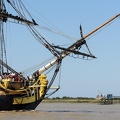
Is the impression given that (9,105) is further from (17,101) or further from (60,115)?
(60,115)

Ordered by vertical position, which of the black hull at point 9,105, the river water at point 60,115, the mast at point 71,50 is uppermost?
the mast at point 71,50

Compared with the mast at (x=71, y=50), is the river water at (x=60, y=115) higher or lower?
lower

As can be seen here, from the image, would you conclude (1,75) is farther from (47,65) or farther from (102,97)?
(102,97)

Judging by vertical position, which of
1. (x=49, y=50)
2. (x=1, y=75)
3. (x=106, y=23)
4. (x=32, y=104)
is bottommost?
(x=32, y=104)

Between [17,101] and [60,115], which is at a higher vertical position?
[17,101]

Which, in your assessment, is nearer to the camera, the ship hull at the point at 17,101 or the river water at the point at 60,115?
the river water at the point at 60,115

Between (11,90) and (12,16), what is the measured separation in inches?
384

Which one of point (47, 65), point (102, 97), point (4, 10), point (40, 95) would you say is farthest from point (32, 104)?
point (102, 97)

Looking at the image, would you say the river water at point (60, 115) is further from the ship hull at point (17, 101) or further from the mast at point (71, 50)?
the mast at point (71, 50)

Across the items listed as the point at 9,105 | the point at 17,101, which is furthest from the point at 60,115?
the point at 9,105

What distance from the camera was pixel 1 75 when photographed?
4978 cm

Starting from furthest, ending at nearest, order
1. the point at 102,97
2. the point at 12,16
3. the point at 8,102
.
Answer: the point at 102,97 → the point at 12,16 → the point at 8,102

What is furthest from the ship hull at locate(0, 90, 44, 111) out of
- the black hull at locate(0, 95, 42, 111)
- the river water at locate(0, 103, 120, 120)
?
the river water at locate(0, 103, 120, 120)

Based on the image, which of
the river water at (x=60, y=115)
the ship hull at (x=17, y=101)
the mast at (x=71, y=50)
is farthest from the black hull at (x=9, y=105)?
the mast at (x=71, y=50)
